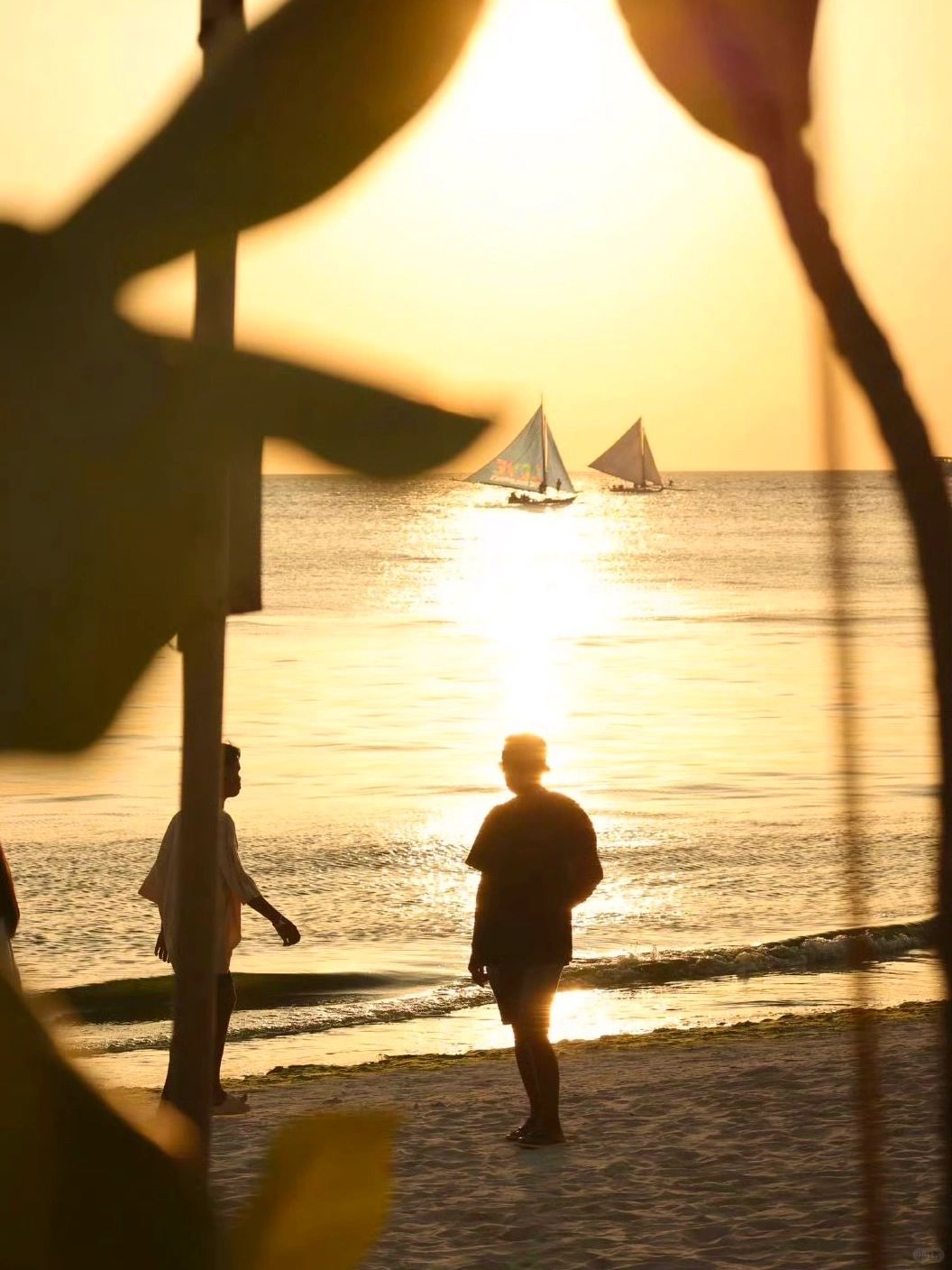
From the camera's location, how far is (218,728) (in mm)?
333

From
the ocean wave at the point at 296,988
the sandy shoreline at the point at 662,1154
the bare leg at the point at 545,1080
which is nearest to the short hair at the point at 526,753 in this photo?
the bare leg at the point at 545,1080

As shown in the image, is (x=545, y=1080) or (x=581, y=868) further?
(x=545, y=1080)

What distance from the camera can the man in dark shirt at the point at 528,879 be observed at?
738 centimetres

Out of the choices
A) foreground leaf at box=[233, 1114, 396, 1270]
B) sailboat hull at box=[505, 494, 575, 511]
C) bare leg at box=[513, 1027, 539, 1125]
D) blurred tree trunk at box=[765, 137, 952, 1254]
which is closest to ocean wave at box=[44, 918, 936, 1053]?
bare leg at box=[513, 1027, 539, 1125]

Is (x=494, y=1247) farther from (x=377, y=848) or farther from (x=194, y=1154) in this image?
(x=377, y=848)

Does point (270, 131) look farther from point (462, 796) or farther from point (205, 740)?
point (462, 796)

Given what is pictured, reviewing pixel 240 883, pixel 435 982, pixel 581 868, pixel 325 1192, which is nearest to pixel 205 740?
pixel 325 1192

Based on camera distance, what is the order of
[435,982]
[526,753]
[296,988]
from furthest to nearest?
[435,982] < [296,988] < [526,753]

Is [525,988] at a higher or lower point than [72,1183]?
lower

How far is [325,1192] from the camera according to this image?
27cm

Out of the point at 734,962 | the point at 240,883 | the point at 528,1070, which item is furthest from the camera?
the point at 734,962

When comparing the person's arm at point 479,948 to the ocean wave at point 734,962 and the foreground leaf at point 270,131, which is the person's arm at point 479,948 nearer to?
the ocean wave at point 734,962

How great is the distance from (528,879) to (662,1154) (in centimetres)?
169

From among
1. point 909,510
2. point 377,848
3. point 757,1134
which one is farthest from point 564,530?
point 909,510
